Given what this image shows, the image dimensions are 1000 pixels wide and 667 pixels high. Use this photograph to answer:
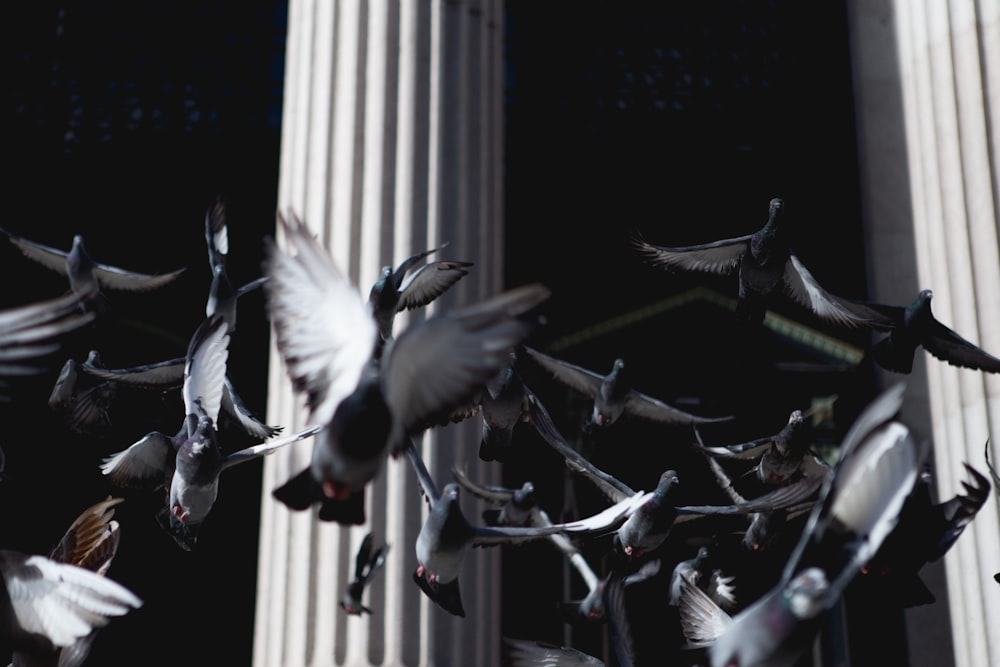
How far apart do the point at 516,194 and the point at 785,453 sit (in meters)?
6.08

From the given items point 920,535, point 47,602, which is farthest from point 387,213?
point 47,602

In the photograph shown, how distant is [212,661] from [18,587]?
738 cm

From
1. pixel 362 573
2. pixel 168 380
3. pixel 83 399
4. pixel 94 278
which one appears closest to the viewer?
pixel 168 380

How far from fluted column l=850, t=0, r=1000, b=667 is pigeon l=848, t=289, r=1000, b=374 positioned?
3.04m

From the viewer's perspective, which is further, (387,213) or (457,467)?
(387,213)

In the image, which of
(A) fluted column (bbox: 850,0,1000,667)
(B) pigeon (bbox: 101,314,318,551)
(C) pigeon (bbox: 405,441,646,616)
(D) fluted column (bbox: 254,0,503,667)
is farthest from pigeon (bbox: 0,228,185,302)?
(A) fluted column (bbox: 850,0,1000,667)

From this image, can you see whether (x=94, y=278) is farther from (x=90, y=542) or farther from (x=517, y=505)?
(x=517, y=505)

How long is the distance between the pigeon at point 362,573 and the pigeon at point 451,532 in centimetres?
281

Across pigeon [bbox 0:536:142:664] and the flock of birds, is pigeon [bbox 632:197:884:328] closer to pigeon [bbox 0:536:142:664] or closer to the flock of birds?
the flock of birds

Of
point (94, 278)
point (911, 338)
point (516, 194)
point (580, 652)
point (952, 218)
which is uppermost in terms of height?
point (516, 194)

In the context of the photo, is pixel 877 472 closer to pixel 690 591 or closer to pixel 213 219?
pixel 690 591

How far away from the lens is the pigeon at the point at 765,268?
730 cm

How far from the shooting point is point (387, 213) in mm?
10602

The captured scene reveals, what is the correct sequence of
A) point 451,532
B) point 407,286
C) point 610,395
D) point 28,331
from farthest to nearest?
point 610,395 < point 407,286 < point 451,532 < point 28,331
